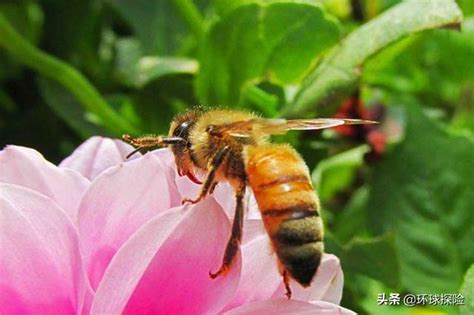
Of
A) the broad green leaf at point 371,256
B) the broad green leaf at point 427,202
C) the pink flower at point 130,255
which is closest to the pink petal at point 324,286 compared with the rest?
the pink flower at point 130,255

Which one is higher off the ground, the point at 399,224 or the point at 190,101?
the point at 190,101

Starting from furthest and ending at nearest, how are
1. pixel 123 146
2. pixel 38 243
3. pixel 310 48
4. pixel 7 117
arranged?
1. pixel 7 117
2. pixel 310 48
3. pixel 123 146
4. pixel 38 243

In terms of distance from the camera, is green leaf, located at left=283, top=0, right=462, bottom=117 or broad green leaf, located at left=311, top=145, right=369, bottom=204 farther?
broad green leaf, located at left=311, top=145, right=369, bottom=204

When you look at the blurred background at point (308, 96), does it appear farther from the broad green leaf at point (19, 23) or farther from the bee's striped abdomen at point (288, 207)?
the bee's striped abdomen at point (288, 207)

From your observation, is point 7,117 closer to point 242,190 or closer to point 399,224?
point 399,224

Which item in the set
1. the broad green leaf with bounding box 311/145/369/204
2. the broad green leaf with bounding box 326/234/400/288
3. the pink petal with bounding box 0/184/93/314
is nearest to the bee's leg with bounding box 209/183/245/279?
the pink petal with bounding box 0/184/93/314

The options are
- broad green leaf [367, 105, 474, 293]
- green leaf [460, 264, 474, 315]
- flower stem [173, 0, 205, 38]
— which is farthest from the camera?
flower stem [173, 0, 205, 38]

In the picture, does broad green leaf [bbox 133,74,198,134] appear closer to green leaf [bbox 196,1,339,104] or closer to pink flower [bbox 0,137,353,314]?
green leaf [bbox 196,1,339,104]

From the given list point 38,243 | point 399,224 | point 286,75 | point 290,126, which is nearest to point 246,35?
point 286,75
